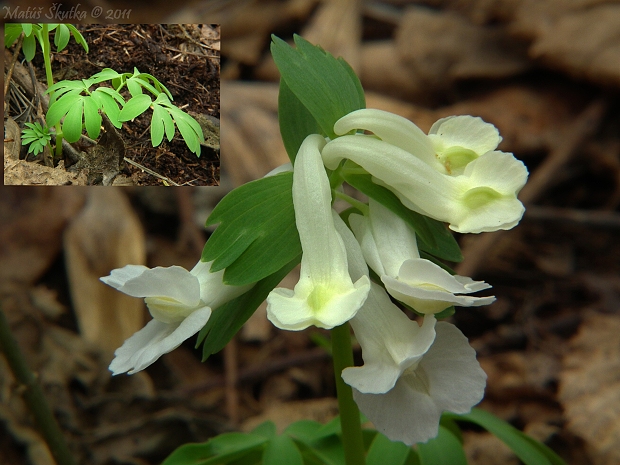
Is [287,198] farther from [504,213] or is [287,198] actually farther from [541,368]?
[541,368]

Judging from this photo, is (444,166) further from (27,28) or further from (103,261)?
(103,261)

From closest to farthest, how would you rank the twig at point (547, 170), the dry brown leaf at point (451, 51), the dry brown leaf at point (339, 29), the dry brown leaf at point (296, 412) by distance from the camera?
the dry brown leaf at point (296, 412) → the twig at point (547, 170) → the dry brown leaf at point (451, 51) → the dry brown leaf at point (339, 29)

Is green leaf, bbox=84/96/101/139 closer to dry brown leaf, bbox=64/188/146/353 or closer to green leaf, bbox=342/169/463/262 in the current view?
green leaf, bbox=342/169/463/262

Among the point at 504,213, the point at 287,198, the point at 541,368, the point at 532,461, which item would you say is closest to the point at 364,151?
the point at 287,198

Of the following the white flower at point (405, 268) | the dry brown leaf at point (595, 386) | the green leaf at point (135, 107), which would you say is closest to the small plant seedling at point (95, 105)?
the green leaf at point (135, 107)

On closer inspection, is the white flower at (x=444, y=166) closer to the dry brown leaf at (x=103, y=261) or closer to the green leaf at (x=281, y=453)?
the green leaf at (x=281, y=453)

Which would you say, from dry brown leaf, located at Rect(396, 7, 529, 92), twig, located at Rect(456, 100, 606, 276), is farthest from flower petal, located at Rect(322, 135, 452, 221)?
dry brown leaf, located at Rect(396, 7, 529, 92)
